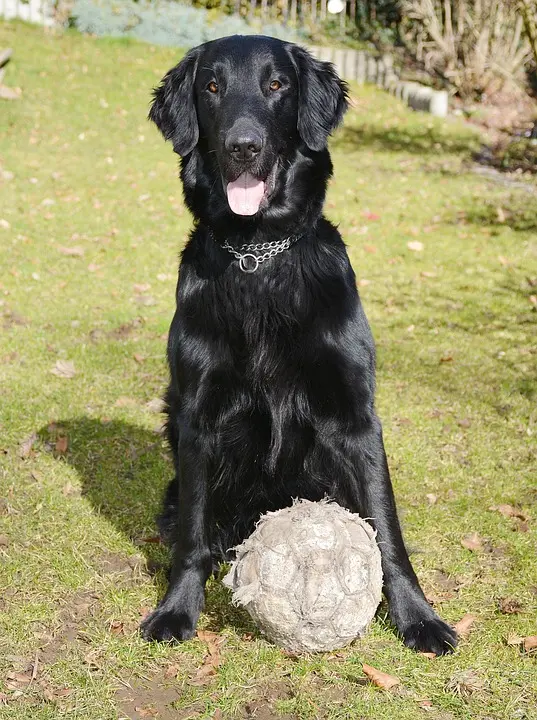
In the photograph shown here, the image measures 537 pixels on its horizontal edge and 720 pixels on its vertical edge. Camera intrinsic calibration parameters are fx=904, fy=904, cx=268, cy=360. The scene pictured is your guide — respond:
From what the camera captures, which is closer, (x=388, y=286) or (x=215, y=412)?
(x=215, y=412)

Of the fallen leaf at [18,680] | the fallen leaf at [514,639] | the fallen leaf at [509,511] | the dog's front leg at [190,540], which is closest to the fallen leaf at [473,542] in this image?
the fallen leaf at [509,511]

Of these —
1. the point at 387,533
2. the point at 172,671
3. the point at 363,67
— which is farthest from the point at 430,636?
the point at 363,67

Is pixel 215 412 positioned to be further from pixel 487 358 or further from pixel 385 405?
pixel 487 358

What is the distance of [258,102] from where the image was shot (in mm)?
3283

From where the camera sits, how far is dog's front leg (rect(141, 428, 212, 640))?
3332 millimetres

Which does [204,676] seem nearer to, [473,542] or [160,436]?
[473,542]

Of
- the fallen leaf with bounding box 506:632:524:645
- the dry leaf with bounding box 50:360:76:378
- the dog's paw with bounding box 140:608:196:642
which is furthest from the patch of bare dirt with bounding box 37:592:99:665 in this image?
the dry leaf with bounding box 50:360:76:378

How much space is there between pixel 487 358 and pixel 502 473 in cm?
171

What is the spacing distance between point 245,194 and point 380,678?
174cm

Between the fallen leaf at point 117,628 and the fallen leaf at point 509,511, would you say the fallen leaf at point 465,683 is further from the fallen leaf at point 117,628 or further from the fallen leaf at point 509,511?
the fallen leaf at point 509,511

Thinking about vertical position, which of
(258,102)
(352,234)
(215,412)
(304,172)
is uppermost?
(258,102)

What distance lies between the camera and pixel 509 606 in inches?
136

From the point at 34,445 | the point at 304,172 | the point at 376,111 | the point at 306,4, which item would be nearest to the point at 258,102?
the point at 304,172

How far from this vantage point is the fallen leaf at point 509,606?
343 centimetres
